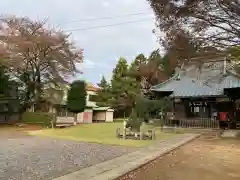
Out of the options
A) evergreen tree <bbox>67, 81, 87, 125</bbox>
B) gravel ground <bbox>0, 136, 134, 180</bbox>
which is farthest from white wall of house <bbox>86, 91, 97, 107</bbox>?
gravel ground <bbox>0, 136, 134, 180</bbox>

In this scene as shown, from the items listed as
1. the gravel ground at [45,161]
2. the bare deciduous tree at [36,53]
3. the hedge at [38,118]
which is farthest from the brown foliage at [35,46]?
the gravel ground at [45,161]

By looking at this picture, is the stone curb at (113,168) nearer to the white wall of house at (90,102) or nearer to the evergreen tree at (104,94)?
the evergreen tree at (104,94)

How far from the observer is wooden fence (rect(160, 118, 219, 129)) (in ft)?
80.4

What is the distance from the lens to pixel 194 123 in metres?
25.4

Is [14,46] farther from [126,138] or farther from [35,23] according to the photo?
[126,138]

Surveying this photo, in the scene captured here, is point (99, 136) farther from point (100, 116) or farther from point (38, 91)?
point (100, 116)

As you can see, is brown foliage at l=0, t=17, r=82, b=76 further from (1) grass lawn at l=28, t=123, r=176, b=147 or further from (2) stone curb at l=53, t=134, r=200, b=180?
(2) stone curb at l=53, t=134, r=200, b=180

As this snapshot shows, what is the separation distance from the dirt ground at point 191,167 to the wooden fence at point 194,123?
12.3 metres

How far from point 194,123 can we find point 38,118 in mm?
13828

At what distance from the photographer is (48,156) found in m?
10.8

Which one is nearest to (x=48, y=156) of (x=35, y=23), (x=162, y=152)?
(x=162, y=152)

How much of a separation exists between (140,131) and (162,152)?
5.07 metres

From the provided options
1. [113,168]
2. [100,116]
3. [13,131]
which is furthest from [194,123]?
[100,116]

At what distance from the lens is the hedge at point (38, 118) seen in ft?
91.9
